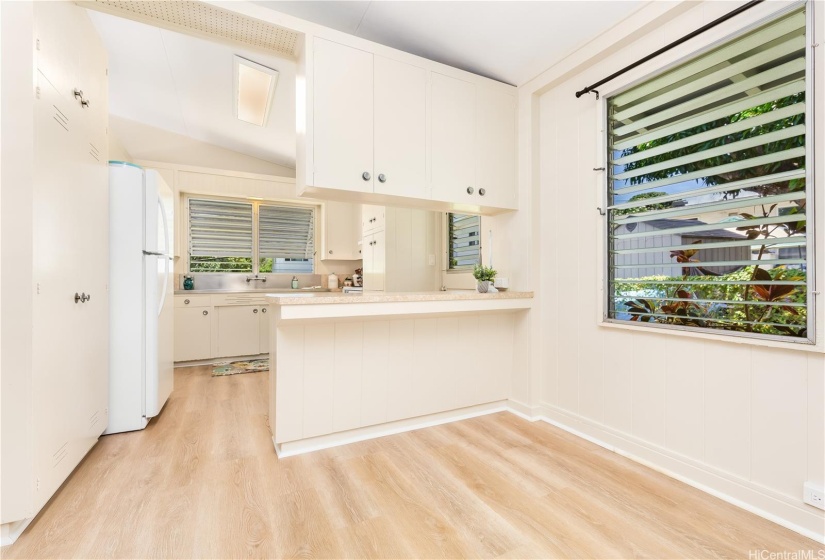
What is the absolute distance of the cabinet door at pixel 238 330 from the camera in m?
4.76

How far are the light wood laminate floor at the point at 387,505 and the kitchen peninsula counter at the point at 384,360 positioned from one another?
18cm

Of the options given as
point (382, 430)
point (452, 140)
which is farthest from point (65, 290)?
point (452, 140)

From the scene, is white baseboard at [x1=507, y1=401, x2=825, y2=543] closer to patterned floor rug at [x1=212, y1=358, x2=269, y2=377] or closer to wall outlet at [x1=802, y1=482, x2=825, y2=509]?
wall outlet at [x1=802, y1=482, x2=825, y2=509]

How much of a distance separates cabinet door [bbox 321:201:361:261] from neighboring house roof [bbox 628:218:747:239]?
13.0ft

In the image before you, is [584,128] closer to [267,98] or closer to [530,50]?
→ [530,50]

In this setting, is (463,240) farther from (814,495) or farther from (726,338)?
(814,495)

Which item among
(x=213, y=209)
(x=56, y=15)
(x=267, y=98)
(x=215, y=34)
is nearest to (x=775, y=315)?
(x=215, y=34)

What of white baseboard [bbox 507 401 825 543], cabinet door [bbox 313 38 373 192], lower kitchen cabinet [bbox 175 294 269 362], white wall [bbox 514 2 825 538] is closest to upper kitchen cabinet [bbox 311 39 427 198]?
cabinet door [bbox 313 38 373 192]

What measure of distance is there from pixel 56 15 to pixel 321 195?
144 centimetres

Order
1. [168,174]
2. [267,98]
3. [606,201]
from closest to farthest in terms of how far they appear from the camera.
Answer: [606,201] < [267,98] < [168,174]

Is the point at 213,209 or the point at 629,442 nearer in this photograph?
the point at 629,442

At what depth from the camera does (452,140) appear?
253 cm

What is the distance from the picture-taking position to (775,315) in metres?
1.63

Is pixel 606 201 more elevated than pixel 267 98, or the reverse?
pixel 267 98
